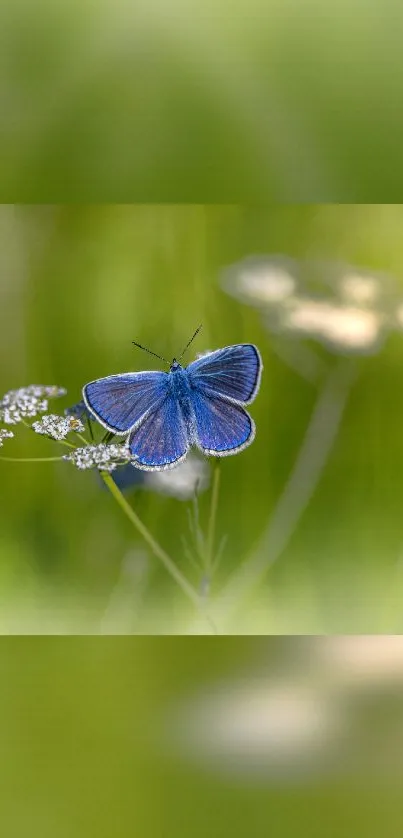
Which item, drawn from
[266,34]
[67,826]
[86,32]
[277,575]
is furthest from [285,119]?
[67,826]

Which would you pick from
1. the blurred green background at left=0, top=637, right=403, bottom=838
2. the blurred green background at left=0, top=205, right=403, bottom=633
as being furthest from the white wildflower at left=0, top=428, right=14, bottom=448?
the blurred green background at left=0, top=637, right=403, bottom=838

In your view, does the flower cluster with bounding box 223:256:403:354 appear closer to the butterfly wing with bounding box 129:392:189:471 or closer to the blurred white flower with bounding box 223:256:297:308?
the blurred white flower with bounding box 223:256:297:308

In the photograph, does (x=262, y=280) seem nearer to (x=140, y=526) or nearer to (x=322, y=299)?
(x=322, y=299)

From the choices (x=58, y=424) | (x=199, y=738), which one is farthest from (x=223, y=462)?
(x=199, y=738)

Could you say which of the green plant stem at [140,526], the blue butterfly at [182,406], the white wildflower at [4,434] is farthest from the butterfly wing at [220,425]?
the white wildflower at [4,434]

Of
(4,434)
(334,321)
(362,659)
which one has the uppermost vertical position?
(334,321)

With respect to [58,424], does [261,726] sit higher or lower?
lower
